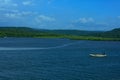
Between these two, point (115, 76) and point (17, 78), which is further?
point (115, 76)

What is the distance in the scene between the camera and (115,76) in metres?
77.2

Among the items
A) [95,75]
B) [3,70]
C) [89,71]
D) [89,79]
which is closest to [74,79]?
[89,79]

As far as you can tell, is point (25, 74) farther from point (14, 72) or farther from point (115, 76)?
point (115, 76)

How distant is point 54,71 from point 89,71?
8.50 meters

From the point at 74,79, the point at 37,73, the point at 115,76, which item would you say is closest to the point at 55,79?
the point at 74,79

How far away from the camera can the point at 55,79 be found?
235ft

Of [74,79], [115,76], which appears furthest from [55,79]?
[115,76]

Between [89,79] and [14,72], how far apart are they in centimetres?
1839

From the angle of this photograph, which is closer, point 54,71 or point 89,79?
point 89,79

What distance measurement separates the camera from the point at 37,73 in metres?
79.4

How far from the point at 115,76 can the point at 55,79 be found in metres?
14.3

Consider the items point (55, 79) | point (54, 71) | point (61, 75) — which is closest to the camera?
point (55, 79)

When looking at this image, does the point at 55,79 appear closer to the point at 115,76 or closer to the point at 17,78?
the point at 17,78

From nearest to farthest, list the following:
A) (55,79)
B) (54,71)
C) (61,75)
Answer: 1. (55,79)
2. (61,75)
3. (54,71)
